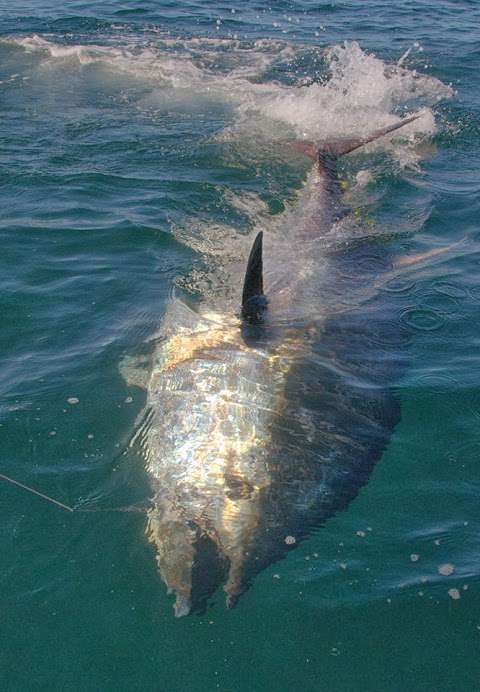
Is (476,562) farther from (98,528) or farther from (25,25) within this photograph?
(25,25)

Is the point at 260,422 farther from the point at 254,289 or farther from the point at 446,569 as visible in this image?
the point at 254,289

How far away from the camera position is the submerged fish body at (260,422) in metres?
3.96

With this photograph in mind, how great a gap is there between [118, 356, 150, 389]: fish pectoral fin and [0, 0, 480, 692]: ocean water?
0.07 metres

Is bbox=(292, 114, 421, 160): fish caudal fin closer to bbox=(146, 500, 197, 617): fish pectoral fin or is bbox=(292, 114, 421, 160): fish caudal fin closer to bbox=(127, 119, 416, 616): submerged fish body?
bbox=(127, 119, 416, 616): submerged fish body

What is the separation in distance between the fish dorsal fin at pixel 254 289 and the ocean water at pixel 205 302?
65 centimetres

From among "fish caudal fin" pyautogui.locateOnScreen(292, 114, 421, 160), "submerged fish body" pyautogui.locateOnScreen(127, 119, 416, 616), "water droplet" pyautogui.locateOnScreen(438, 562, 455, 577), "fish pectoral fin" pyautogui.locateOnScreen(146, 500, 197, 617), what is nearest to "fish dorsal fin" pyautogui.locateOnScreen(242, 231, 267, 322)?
"submerged fish body" pyautogui.locateOnScreen(127, 119, 416, 616)

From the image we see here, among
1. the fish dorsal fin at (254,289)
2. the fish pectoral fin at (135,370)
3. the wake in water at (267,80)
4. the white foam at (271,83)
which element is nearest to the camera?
the fish pectoral fin at (135,370)

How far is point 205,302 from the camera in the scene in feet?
21.1

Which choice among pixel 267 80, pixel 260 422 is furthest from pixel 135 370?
pixel 267 80

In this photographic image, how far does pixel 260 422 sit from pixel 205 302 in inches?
80.4

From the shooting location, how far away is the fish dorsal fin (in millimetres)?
5643

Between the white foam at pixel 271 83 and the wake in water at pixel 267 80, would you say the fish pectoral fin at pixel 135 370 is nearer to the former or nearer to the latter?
the white foam at pixel 271 83

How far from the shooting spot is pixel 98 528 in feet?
13.6

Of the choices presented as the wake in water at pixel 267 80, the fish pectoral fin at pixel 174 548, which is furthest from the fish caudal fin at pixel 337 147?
the fish pectoral fin at pixel 174 548
